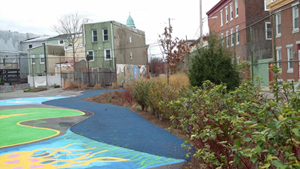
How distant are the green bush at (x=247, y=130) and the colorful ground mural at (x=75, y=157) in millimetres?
1489

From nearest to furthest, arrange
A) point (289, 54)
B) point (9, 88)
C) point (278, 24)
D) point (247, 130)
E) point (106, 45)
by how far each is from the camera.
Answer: point (247, 130)
point (289, 54)
point (278, 24)
point (9, 88)
point (106, 45)

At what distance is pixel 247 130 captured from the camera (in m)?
2.29

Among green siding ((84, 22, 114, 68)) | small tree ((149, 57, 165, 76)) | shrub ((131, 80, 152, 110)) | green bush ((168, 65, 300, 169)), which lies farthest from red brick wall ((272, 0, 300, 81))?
green siding ((84, 22, 114, 68))

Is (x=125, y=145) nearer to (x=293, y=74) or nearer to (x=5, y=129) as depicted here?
(x=5, y=129)

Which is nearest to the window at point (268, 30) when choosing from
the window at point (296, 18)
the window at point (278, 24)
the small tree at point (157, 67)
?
the window at point (278, 24)

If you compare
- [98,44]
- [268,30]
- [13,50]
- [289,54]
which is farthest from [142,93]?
[13,50]

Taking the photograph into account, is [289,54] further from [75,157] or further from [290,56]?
[75,157]

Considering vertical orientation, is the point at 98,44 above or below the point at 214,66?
above

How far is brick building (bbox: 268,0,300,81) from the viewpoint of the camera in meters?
8.30

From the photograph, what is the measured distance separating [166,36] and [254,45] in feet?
15.8

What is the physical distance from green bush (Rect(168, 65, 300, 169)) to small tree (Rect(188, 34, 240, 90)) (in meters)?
4.64

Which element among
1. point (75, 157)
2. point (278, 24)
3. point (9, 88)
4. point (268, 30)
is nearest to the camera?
point (75, 157)

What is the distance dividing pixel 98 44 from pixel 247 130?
3523 cm

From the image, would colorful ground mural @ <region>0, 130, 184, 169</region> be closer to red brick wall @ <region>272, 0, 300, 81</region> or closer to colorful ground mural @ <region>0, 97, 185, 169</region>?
colorful ground mural @ <region>0, 97, 185, 169</region>
